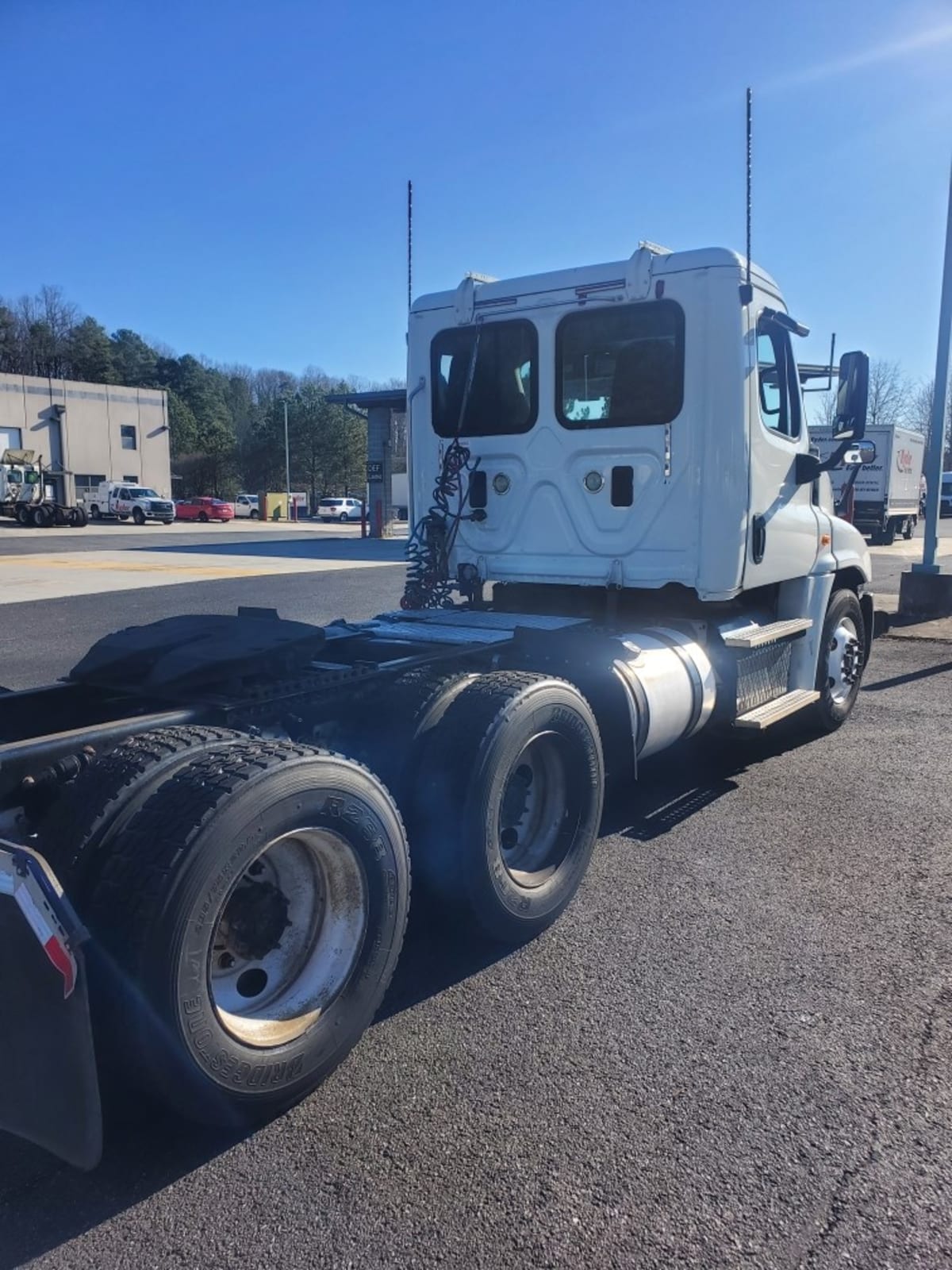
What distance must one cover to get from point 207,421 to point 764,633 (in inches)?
3636

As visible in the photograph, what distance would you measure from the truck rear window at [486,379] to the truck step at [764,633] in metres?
1.80

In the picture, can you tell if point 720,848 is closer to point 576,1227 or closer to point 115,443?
point 576,1227

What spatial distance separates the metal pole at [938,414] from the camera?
485 inches

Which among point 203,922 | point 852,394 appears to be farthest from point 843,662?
point 203,922

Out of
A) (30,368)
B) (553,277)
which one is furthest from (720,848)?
(30,368)

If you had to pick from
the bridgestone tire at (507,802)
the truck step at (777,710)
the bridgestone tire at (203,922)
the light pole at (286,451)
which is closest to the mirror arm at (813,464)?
the truck step at (777,710)

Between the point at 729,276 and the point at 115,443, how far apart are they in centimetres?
6452

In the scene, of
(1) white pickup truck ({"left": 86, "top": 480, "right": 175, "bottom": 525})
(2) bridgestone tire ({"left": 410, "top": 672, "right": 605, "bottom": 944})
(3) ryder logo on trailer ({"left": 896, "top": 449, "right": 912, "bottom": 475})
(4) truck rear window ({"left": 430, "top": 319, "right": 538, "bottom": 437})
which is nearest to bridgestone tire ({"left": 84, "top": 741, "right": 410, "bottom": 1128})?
(2) bridgestone tire ({"left": 410, "top": 672, "right": 605, "bottom": 944})

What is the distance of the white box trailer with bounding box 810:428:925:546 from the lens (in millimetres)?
28766

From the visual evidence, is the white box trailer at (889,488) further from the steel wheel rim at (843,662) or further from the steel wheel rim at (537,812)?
the steel wheel rim at (537,812)

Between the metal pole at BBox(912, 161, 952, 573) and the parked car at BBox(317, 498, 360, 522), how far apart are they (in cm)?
5504

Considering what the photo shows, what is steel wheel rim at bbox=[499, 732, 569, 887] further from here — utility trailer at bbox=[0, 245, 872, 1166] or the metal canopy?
the metal canopy

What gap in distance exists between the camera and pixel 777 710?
614 cm

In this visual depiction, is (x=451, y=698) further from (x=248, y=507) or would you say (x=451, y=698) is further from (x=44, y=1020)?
(x=248, y=507)
